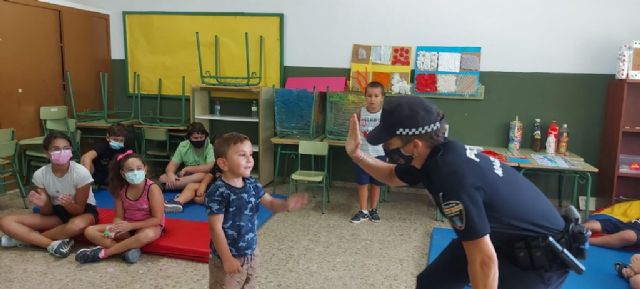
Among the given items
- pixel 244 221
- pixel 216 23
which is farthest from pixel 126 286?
pixel 216 23

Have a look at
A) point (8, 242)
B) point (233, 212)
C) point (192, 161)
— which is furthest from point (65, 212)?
point (233, 212)

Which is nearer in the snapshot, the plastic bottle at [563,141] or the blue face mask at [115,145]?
the blue face mask at [115,145]

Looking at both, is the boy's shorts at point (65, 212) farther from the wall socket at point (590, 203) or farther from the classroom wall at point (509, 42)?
the wall socket at point (590, 203)

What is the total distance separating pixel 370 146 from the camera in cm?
418

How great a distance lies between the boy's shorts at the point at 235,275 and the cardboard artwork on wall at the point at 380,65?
3.48 meters

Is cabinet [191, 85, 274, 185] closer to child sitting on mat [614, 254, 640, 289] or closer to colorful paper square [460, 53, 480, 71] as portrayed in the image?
colorful paper square [460, 53, 480, 71]

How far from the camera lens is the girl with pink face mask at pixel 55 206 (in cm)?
329

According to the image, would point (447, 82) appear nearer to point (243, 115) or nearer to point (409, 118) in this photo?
point (243, 115)

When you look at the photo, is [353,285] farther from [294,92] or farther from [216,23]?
[216,23]

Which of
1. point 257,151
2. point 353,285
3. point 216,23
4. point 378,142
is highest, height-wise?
point 216,23

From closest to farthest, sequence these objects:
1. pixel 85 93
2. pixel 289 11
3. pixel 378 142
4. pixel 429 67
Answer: pixel 378 142, pixel 429 67, pixel 289 11, pixel 85 93

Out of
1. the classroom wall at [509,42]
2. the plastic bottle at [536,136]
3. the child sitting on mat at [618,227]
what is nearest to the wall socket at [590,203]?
the classroom wall at [509,42]

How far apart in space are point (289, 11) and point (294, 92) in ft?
3.36

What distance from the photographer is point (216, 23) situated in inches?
222
